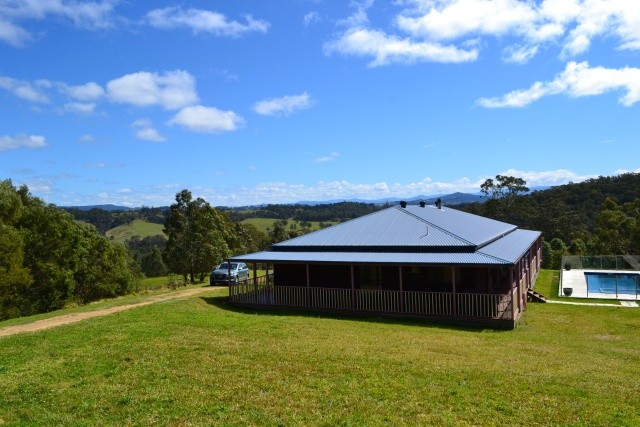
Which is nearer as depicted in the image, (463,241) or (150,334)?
(150,334)

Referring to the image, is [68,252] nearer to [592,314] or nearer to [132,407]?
[132,407]

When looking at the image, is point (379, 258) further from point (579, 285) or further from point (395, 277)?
point (579, 285)

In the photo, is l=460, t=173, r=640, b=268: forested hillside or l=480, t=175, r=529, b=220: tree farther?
l=480, t=175, r=529, b=220: tree

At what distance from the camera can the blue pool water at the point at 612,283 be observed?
27.8m

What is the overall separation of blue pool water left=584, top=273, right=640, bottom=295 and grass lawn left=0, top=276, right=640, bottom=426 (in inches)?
465

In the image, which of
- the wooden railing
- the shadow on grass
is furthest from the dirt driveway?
the wooden railing

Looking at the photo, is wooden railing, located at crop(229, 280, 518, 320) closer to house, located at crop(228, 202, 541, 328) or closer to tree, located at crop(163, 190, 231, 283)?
house, located at crop(228, 202, 541, 328)

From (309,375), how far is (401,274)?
1059 cm

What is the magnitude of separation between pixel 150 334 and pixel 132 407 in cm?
607

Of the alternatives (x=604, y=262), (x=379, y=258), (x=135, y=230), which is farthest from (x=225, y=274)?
(x=135, y=230)

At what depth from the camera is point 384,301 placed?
67.0 ft

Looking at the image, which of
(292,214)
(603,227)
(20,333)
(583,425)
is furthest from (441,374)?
(292,214)

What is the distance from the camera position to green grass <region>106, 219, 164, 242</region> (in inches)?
5271

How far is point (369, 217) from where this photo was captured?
2825 cm
